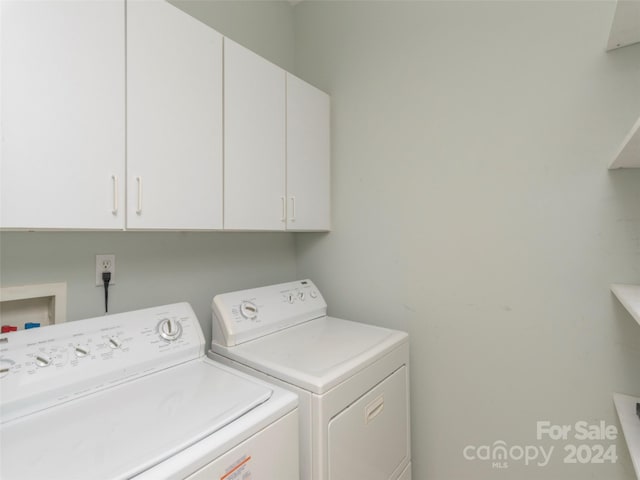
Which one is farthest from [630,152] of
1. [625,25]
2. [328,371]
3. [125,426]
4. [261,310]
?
[125,426]

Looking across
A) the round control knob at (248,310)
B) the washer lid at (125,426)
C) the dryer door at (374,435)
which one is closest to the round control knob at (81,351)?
the washer lid at (125,426)

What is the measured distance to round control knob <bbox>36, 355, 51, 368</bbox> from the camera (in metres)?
0.90

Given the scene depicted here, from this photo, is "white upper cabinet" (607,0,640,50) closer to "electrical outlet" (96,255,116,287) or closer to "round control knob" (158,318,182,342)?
"round control knob" (158,318,182,342)

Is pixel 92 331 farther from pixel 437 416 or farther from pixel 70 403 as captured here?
pixel 437 416

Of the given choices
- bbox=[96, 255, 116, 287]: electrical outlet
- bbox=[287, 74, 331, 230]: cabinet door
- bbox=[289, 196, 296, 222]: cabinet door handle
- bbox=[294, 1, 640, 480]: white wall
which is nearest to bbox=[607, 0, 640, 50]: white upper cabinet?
bbox=[294, 1, 640, 480]: white wall

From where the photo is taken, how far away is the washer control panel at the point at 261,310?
132 cm

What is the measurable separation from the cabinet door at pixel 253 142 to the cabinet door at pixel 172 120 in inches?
2.0

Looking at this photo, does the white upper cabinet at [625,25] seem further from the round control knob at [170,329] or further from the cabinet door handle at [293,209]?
the round control knob at [170,329]

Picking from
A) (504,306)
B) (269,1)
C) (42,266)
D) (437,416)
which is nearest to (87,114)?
(42,266)

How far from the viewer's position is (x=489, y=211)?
1.41 m

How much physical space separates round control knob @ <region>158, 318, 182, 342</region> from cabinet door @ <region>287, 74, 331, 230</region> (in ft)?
2.15

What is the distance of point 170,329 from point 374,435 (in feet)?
2.87

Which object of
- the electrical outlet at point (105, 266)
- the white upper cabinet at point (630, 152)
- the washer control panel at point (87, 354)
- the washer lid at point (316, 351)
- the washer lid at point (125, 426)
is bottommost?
the washer lid at point (125, 426)

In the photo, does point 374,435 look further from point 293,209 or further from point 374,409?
point 293,209
